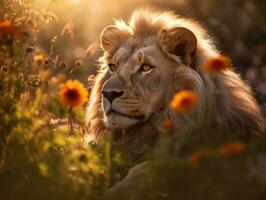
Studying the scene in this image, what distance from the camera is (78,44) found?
18422 mm

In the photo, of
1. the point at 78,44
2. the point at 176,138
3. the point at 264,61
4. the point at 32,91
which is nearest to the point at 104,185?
the point at 176,138

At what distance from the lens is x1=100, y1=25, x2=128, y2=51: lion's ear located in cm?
661

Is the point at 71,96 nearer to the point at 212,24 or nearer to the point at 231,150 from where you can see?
the point at 231,150

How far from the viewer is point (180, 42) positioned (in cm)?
612

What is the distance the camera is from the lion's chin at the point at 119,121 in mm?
5930

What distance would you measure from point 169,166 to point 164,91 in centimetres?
194

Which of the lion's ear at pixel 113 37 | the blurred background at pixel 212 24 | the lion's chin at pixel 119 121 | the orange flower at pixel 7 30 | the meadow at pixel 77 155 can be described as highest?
the orange flower at pixel 7 30

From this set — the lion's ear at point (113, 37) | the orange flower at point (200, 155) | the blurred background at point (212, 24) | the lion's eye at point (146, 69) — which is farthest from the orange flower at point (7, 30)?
the blurred background at point (212, 24)

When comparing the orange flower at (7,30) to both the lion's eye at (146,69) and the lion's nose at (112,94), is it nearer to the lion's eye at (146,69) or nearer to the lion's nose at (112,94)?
the lion's nose at (112,94)

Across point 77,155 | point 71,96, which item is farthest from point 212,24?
point 77,155

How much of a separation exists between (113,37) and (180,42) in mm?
774

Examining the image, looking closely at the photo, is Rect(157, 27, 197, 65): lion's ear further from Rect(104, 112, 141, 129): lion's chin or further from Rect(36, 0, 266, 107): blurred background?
Rect(36, 0, 266, 107): blurred background

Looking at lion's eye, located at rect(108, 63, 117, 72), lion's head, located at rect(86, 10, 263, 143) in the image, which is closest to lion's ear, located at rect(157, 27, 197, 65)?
lion's head, located at rect(86, 10, 263, 143)

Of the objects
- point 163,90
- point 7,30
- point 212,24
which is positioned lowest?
point 212,24
